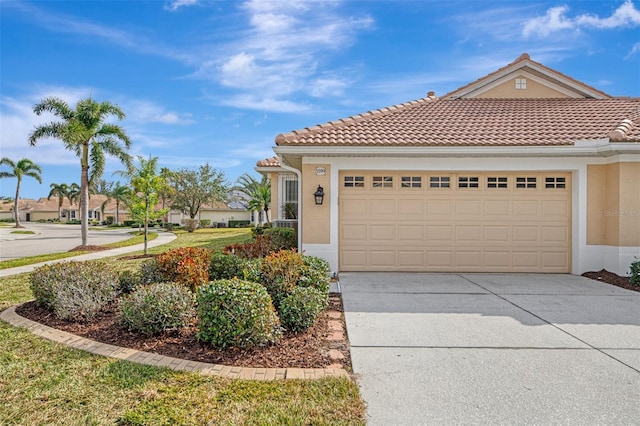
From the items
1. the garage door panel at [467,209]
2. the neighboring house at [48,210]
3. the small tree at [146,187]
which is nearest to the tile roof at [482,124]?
the garage door panel at [467,209]

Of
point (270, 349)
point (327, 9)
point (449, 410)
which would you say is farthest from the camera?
point (327, 9)

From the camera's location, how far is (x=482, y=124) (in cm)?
998

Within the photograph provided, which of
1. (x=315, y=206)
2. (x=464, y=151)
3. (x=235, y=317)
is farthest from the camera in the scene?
(x=315, y=206)

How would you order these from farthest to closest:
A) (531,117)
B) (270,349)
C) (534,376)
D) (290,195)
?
(290,195) < (531,117) < (270,349) < (534,376)

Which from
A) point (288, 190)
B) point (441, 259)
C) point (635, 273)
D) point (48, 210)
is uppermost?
point (288, 190)

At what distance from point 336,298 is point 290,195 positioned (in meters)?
10.1

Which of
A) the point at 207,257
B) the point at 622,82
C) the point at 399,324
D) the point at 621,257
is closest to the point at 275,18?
the point at 207,257

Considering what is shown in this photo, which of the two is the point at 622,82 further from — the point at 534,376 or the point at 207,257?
the point at 207,257

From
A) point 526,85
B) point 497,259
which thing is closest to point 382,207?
point 497,259

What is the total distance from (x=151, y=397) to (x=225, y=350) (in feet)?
3.32

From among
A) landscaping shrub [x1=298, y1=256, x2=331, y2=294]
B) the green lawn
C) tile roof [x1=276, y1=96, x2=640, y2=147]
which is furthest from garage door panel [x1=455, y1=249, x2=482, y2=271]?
the green lawn

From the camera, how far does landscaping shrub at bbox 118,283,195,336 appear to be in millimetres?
4637

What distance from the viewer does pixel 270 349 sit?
4297 millimetres

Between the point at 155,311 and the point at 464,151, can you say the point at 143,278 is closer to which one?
the point at 155,311
